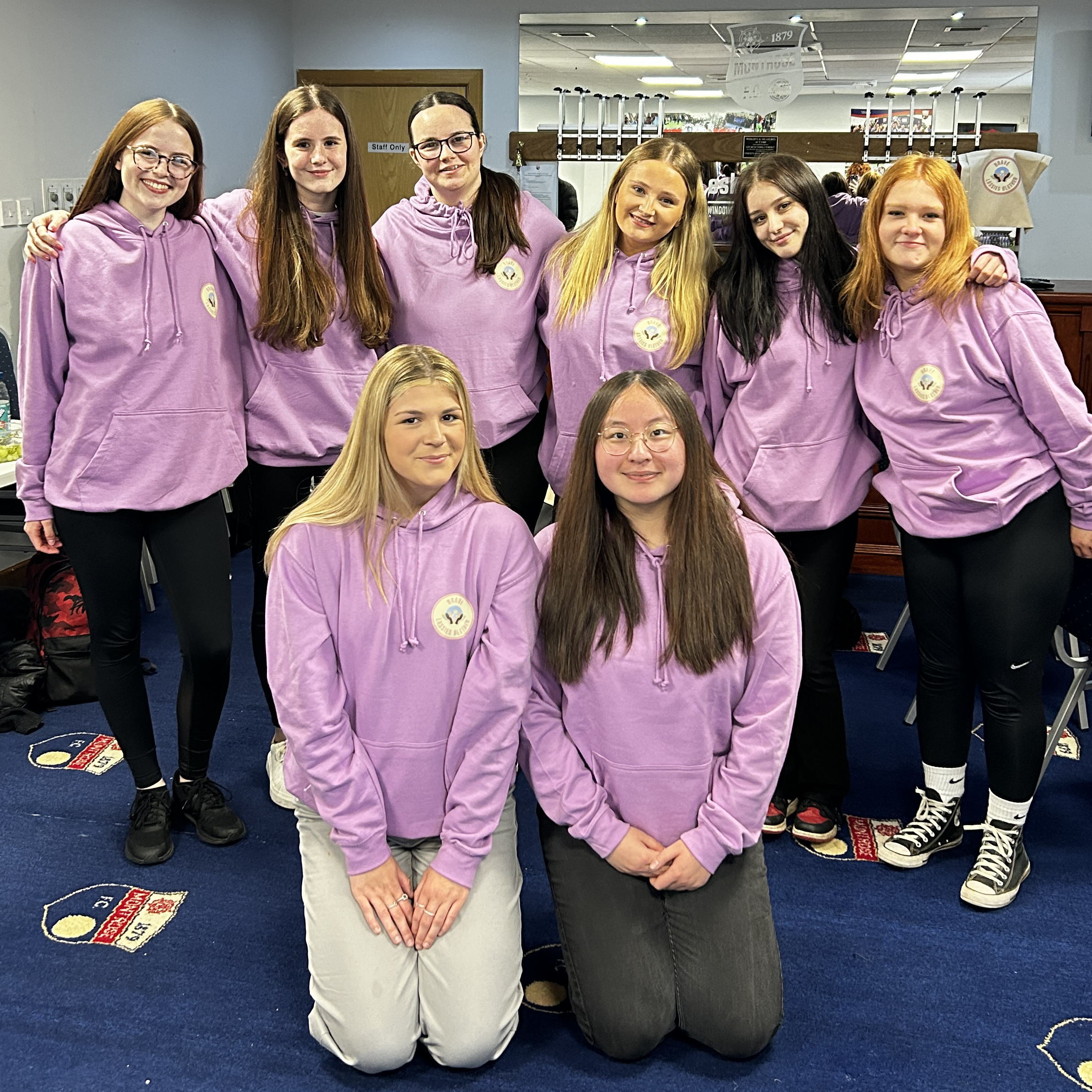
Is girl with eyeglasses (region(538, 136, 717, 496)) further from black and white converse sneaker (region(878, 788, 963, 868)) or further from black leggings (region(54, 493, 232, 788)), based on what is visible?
black and white converse sneaker (region(878, 788, 963, 868))

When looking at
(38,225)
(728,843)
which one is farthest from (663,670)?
(38,225)

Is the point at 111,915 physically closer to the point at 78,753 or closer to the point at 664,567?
the point at 78,753

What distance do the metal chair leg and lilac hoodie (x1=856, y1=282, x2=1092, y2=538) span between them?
1.30 metres

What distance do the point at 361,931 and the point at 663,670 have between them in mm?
641

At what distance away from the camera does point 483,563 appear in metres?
1.93

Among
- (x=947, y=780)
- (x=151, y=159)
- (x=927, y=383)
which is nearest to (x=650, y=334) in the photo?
(x=927, y=383)

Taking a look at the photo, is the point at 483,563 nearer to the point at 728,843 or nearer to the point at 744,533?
the point at 744,533

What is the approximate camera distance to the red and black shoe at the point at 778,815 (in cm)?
257

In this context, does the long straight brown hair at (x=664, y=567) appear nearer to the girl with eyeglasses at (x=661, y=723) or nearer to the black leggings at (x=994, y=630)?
the girl with eyeglasses at (x=661, y=723)

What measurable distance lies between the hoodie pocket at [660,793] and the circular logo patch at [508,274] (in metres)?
1.07

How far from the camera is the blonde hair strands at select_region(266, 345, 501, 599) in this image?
1883 millimetres

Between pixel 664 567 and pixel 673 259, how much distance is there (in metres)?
0.78

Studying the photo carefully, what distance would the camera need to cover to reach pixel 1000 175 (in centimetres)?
476

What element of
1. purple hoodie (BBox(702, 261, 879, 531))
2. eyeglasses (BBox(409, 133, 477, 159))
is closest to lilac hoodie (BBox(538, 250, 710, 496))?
purple hoodie (BBox(702, 261, 879, 531))
